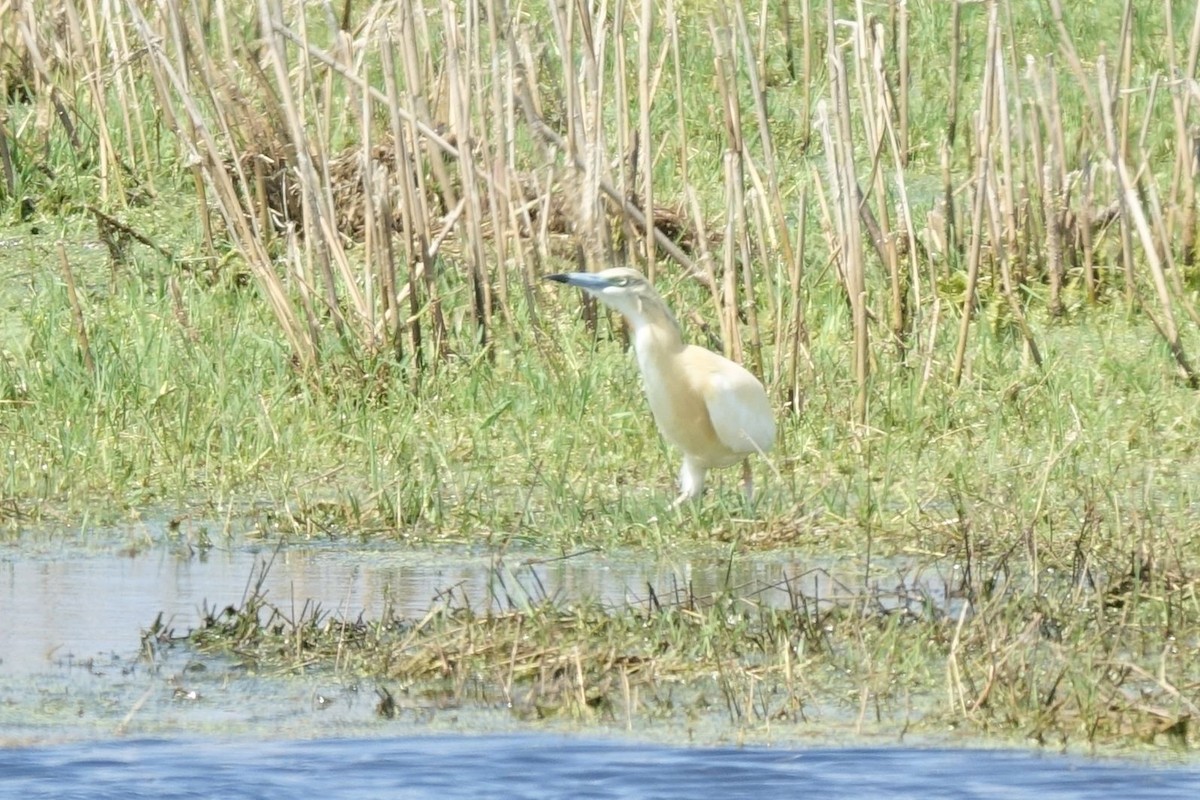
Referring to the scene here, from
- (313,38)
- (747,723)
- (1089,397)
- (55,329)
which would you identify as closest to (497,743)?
(747,723)

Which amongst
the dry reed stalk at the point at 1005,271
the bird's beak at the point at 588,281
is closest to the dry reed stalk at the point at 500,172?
the bird's beak at the point at 588,281

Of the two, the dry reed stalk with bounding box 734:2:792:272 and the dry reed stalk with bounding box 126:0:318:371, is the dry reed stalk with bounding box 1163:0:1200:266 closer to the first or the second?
the dry reed stalk with bounding box 734:2:792:272

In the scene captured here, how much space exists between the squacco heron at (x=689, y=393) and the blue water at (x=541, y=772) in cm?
210

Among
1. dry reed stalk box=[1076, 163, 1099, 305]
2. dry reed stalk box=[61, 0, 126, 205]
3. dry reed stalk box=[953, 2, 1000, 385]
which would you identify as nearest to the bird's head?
A: dry reed stalk box=[953, 2, 1000, 385]

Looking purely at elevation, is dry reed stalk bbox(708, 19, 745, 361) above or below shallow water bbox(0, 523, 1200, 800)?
above

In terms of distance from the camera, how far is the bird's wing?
6.20 m

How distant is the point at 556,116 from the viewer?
9.48 meters

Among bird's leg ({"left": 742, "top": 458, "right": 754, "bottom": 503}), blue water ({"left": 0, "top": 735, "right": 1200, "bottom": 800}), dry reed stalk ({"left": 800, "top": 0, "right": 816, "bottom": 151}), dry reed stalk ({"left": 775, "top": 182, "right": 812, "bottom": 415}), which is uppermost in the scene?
dry reed stalk ({"left": 800, "top": 0, "right": 816, "bottom": 151})

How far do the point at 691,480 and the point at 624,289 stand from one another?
1.91ft

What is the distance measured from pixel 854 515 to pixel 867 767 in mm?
1967

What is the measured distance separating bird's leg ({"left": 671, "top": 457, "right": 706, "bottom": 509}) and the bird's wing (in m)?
0.16

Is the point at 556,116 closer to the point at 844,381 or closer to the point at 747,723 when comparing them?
the point at 844,381

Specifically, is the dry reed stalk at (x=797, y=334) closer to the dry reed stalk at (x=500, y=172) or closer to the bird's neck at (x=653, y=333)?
the bird's neck at (x=653, y=333)

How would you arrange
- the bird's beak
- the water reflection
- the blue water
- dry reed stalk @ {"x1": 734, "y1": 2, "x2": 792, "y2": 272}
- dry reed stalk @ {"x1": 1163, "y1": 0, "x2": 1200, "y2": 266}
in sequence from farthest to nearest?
dry reed stalk @ {"x1": 1163, "y1": 0, "x2": 1200, "y2": 266}
dry reed stalk @ {"x1": 734, "y1": 2, "x2": 792, "y2": 272}
the bird's beak
the water reflection
the blue water
